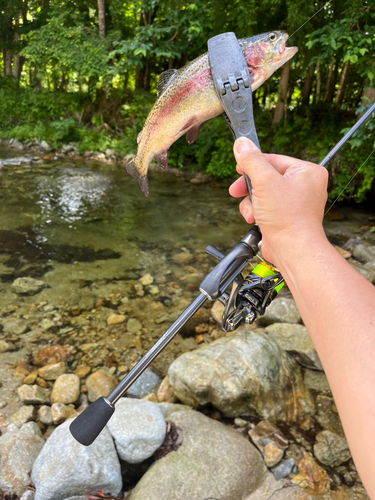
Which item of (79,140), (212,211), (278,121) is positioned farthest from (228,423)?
(79,140)

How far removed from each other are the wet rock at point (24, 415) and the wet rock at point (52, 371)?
416mm

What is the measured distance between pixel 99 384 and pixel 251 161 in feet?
10.2

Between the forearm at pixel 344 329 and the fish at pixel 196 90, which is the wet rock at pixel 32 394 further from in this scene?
the forearm at pixel 344 329

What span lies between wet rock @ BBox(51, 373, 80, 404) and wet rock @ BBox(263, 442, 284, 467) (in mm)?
1867

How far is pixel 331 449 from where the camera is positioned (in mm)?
2691

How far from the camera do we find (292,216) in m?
1.11

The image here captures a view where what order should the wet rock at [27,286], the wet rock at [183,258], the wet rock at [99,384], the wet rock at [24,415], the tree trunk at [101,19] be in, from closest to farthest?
the wet rock at [24,415], the wet rock at [99,384], the wet rock at [27,286], the wet rock at [183,258], the tree trunk at [101,19]

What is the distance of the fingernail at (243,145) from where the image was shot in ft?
4.03

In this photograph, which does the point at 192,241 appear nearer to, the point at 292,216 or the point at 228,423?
the point at 228,423

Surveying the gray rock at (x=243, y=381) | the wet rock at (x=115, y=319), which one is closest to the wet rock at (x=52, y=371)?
the wet rock at (x=115, y=319)

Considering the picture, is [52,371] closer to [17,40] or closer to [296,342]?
[296,342]

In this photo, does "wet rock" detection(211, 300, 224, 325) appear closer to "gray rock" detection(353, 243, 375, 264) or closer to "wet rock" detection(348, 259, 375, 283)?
"wet rock" detection(348, 259, 375, 283)

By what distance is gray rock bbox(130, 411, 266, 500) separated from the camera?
7.62ft

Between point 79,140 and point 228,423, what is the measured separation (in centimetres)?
1395
